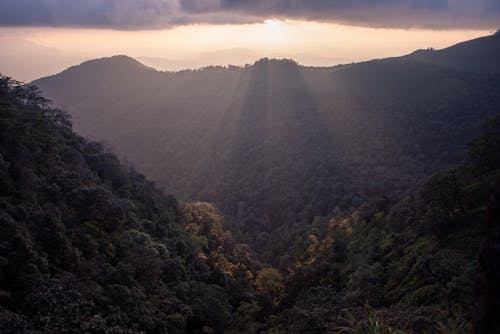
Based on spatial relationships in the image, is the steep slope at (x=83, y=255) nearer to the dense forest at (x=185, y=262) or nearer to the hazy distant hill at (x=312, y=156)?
the dense forest at (x=185, y=262)

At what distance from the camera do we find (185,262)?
48.5m

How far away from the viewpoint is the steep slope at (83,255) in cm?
2055

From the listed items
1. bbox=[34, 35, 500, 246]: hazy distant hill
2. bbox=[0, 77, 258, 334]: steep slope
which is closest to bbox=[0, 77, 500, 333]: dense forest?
bbox=[0, 77, 258, 334]: steep slope

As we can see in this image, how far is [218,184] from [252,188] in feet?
40.1

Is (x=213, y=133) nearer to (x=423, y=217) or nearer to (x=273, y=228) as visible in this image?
(x=273, y=228)

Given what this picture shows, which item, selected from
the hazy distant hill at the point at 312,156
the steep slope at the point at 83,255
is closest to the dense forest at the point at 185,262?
the steep slope at the point at 83,255

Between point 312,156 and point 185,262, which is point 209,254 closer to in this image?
point 185,262

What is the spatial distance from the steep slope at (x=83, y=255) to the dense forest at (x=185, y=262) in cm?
10

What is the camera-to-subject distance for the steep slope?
20.5 metres

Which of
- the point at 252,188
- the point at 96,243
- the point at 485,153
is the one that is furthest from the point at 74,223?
the point at 252,188

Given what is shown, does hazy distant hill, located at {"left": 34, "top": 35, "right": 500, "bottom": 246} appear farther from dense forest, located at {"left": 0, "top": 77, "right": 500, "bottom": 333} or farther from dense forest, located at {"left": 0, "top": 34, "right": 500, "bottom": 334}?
dense forest, located at {"left": 0, "top": 77, "right": 500, "bottom": 333}

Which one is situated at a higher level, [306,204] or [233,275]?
[233,275]

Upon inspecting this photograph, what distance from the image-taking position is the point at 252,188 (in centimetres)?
13400

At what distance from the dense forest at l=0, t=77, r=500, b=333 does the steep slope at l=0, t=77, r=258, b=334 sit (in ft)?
0.32
